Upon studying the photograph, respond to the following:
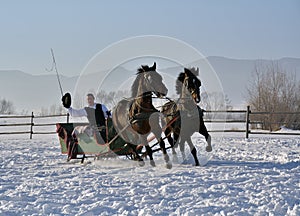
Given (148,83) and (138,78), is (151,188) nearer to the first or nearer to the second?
(148,83)

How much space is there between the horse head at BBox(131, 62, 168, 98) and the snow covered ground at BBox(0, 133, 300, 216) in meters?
1.41

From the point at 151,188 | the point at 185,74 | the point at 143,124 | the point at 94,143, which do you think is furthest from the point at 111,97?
the point at 151,188

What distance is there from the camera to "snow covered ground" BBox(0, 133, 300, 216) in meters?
5.91

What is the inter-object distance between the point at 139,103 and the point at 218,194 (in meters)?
3.03

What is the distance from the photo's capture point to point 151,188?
7121 mm

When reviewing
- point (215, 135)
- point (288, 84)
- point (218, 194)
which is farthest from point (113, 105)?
point (288, 84)

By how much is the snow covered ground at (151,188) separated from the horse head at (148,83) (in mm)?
1405

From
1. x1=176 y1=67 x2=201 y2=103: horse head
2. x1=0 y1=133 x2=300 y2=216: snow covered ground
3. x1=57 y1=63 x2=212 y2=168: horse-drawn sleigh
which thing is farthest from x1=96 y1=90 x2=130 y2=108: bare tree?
x1=0 y1=133 x2=300 y2=216: snow covered ground

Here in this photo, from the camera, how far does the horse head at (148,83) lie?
8992mm

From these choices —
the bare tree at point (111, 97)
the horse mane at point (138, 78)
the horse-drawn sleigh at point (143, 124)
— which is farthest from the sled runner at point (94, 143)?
the horse mane at point (138, 78)

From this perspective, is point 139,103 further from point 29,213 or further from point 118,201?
point 29,213

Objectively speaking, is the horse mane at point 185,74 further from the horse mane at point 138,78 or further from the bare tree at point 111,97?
the bare tree at point 111,97

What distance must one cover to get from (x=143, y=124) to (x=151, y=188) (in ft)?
7.39

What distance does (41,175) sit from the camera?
28.8 feet
